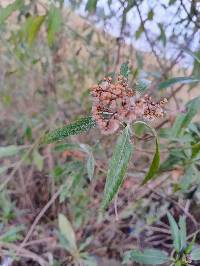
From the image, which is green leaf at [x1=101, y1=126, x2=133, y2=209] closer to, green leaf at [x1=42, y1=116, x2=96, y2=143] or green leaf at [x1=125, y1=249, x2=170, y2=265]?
green leaf at [x1=42, y1=116, x2=96, y2=143]

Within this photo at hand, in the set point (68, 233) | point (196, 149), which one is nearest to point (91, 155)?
point (196, 149)

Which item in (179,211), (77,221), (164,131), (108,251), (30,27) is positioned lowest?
(108,251)

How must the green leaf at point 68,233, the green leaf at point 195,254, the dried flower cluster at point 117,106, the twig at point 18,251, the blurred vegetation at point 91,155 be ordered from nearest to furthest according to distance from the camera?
the dried flower cluster at point 117,106 < the green leaf at point 195,254 < the blurred vegetation at point 91,155 < the twig at point 18,251 < the green leaf at point 68,233

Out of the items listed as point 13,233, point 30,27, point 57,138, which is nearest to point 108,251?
point 13,233

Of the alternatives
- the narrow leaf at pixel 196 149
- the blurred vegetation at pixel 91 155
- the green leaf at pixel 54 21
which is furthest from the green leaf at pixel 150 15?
the narrow leaf at pixel 196 149

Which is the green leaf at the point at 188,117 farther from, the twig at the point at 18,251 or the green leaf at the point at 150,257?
the twig at the point at 18,251

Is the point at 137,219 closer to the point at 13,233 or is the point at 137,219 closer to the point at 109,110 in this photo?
the point at 13,233

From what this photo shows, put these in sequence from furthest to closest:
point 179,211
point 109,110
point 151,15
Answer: point 179,211
point 151,15
point 109,110

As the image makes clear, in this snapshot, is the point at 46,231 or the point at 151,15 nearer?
the point at 151,15

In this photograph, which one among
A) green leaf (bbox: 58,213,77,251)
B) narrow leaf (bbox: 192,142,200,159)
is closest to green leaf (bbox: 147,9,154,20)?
narrow leaf (bbox: 192,142,200,159)
